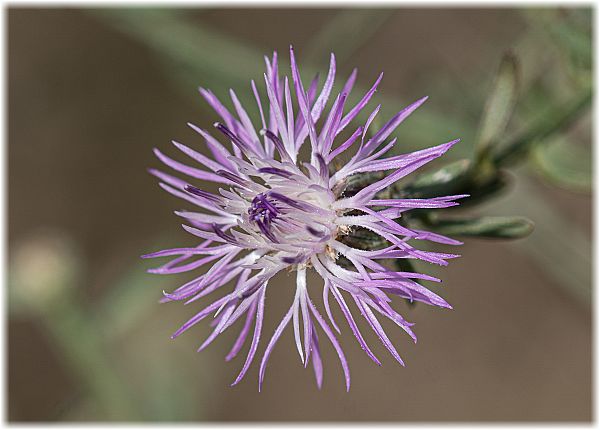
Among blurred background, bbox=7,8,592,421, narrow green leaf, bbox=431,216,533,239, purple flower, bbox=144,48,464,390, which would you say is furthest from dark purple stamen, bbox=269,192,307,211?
blurred background, bbox=7,8,592,421

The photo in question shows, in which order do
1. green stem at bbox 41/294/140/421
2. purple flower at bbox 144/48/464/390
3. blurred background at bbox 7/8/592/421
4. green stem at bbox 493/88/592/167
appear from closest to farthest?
purple flower at bbox 144/48/464/390 < green stem at bbox 493/88/592/167 < green stem at bbox 41/294/140/421 < blurred background at bbox 7/8/592/421

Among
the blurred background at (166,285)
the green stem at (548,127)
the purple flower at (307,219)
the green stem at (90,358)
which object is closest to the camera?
the purple flower at (307,219)

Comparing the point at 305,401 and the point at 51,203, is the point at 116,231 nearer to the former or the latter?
the point at 51,203

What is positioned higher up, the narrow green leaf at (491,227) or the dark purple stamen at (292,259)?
the dark purple stamen at (292,259)

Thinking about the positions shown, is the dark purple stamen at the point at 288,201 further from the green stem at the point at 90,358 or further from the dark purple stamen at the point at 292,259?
the green stem at the point at 90,358

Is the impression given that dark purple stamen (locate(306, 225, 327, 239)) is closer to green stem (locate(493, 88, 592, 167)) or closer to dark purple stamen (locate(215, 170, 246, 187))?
dark purple stamen (locate(215, 170, 246, 187))

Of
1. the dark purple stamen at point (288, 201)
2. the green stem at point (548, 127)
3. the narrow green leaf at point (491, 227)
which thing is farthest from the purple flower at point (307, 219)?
the green stem at point (548, 127)

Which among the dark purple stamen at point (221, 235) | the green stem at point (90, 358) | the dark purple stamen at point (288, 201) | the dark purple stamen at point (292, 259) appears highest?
the dark purple stamen at point (288, 201)
